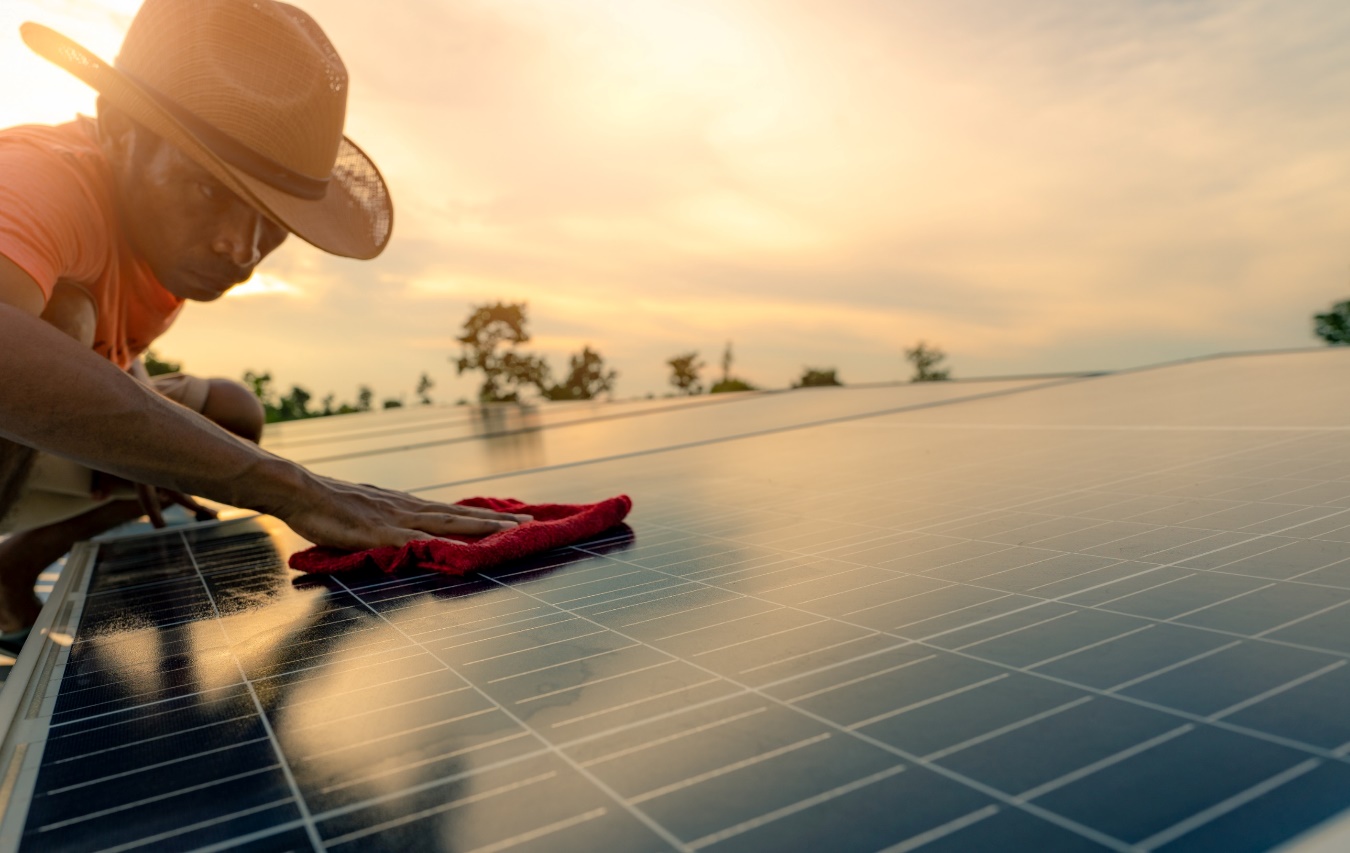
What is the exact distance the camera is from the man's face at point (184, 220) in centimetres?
192

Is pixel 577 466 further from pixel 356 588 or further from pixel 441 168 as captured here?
pixel 441 168

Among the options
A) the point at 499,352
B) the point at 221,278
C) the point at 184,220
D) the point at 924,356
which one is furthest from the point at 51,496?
the point at 924,356

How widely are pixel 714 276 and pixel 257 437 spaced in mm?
12238

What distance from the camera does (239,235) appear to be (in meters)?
1.99

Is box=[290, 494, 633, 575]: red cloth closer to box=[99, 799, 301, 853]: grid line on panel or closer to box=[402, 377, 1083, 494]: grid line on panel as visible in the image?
box=[99, 799, 301, 853]: grid line on panel

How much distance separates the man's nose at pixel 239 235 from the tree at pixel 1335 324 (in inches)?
1176

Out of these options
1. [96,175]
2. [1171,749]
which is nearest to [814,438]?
[96,175]

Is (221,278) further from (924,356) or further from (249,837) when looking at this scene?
(924,356)

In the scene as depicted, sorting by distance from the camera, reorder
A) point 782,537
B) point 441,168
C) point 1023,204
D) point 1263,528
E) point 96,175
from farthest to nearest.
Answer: point 1023,204, point 441,168, point 96,175, point 782,537, point 1263,528

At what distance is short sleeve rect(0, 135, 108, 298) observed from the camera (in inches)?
64.1

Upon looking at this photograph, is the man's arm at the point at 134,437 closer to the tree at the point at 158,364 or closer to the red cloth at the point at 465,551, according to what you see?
the red cloth at the point at 465,551

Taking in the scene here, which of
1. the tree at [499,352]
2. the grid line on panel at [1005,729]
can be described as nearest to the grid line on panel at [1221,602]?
the grid line on panel at [1005,729]

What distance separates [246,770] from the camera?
842mm

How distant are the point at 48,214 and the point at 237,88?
43 cm
